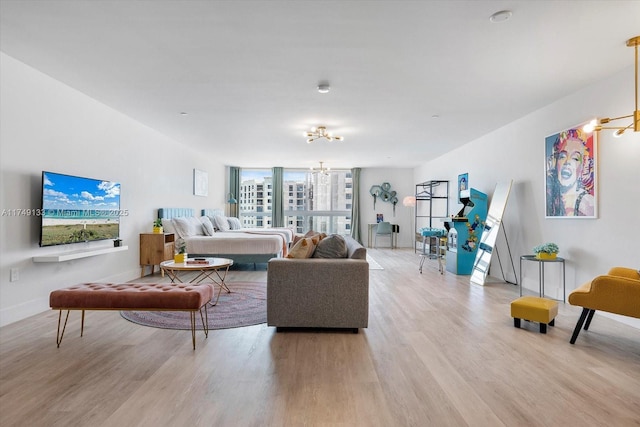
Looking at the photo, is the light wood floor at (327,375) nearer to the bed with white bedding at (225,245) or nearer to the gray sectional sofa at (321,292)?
the gray sectional sofa at (321,292)

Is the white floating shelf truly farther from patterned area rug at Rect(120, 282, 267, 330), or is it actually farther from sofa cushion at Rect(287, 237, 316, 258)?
sofa cushion at Rect(287, 237, 316, 258)

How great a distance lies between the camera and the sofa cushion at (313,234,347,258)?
136 inches

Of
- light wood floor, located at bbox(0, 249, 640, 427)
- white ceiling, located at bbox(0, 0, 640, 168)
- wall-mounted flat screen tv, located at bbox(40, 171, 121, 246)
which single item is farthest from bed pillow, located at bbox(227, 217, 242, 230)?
light wood floor, located at bbox(0, 249, 640, 427)

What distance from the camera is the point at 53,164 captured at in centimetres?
390

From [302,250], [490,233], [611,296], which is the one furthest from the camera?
[490,233]

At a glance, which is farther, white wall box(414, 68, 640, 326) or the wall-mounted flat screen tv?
the wall-mounted flat screen tv

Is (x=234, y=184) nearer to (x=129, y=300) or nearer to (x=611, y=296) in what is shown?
(x=129, y=300)

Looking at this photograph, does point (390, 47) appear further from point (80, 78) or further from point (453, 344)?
point (80, 78)

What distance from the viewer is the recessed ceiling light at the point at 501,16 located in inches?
99.0

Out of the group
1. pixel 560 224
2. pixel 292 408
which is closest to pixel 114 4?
pixel 292 408

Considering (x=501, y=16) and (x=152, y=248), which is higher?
(x=501, y=16)

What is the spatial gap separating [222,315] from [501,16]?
3.65 meters

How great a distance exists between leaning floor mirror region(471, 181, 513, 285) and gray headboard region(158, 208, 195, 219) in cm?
548

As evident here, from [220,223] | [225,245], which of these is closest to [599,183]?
[225,245]
